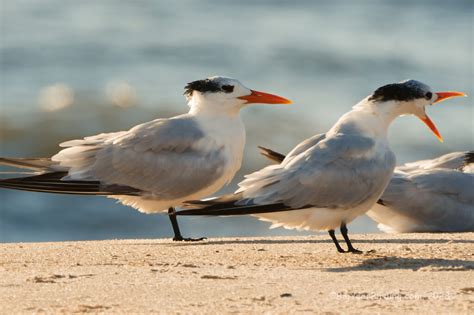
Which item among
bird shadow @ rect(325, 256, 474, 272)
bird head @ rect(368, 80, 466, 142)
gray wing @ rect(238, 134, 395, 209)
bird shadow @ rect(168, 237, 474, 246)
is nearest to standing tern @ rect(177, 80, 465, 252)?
gray wing @ rect(238, 134, 395, 209)

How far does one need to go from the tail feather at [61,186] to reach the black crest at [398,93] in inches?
68.2

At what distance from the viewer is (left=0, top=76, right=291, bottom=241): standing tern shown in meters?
7.34

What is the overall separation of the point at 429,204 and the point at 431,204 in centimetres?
2

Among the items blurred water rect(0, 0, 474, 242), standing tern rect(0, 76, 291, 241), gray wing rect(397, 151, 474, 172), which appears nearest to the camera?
standing tern rect(0, 76, 291, 241)

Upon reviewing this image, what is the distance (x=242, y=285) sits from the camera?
498 cm

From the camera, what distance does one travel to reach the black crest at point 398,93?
A: 663 cm

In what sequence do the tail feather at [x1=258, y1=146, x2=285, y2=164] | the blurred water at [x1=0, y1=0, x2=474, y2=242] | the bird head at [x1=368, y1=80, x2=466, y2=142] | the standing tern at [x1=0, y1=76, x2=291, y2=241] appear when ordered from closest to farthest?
the bird head at [x1=368, y1=80, x2=466, y2=142] < the standing tern at [x1=0, y1=76, x2=291, y2=241] < the tail feather at [x1=258, y1=146, x2=285, y2=164] < the blurred water at [x1=0, y1=0, x2=474, y2=242]

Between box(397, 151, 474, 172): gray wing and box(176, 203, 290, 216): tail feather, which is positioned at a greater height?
box(397, 151, 474, 172): gray wing

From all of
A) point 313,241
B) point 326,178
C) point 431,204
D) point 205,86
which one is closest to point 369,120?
point 326,178

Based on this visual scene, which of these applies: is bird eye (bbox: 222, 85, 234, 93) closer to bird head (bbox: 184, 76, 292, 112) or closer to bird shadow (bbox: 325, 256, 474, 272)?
bird head (bbox: 184, 76, 292, 112)

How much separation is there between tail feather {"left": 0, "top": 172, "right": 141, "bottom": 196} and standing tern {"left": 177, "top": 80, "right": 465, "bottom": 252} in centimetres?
121

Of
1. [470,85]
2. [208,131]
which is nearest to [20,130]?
[470,85]

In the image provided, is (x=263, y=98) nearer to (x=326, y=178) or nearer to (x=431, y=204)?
(x=326, y=178)

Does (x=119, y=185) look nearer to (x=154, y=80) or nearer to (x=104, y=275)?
(x=104, y=275)
